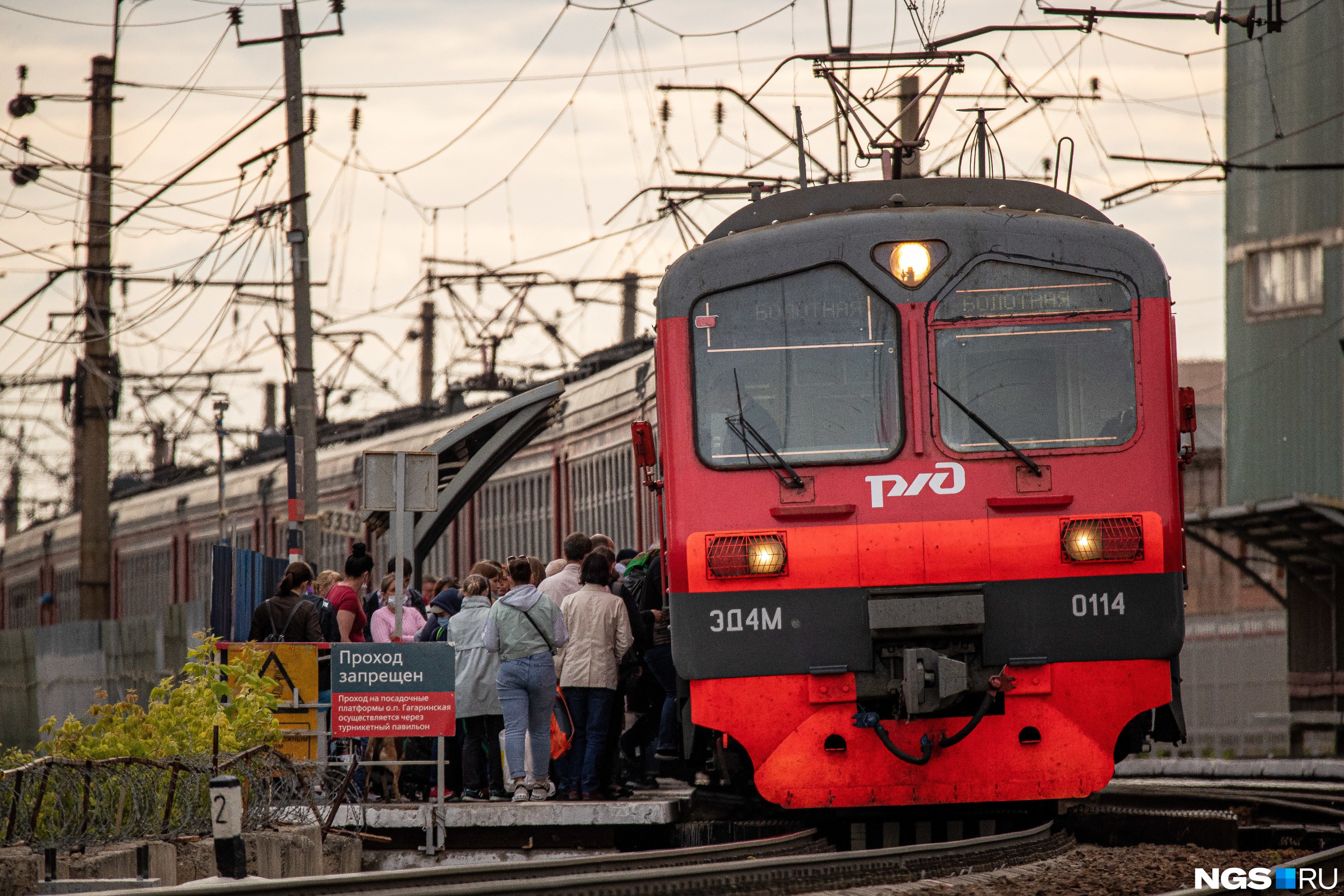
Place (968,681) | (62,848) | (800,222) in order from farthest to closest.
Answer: (800,222)
(968,681)
(62,848)

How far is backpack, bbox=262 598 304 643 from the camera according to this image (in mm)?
12227

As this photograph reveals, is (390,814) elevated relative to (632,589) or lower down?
lower down

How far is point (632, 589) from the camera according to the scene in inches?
474

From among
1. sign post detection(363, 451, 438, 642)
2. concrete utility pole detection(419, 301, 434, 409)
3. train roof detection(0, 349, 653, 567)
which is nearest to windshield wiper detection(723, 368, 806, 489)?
sign post detection(363, 451, 438, 642)

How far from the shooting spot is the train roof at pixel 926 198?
10.1 meters

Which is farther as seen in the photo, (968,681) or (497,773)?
(497,773)

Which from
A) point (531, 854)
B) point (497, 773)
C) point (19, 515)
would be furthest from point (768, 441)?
point (19, 515)

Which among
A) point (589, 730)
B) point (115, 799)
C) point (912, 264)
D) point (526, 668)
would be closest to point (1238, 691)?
point (589, 730)

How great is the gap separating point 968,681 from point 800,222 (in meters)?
2.60

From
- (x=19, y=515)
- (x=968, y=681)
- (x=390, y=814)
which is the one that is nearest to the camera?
(x=968, y=681)

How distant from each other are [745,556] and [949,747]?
4.53 feet

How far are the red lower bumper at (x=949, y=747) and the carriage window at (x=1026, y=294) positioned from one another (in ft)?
5.93

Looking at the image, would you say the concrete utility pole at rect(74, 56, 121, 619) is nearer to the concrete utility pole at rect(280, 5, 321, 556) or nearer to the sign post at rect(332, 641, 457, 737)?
the concrete utility pole at rect(280, 5, 321, 556)

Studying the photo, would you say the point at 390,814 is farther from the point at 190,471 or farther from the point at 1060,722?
the point at 190,471
